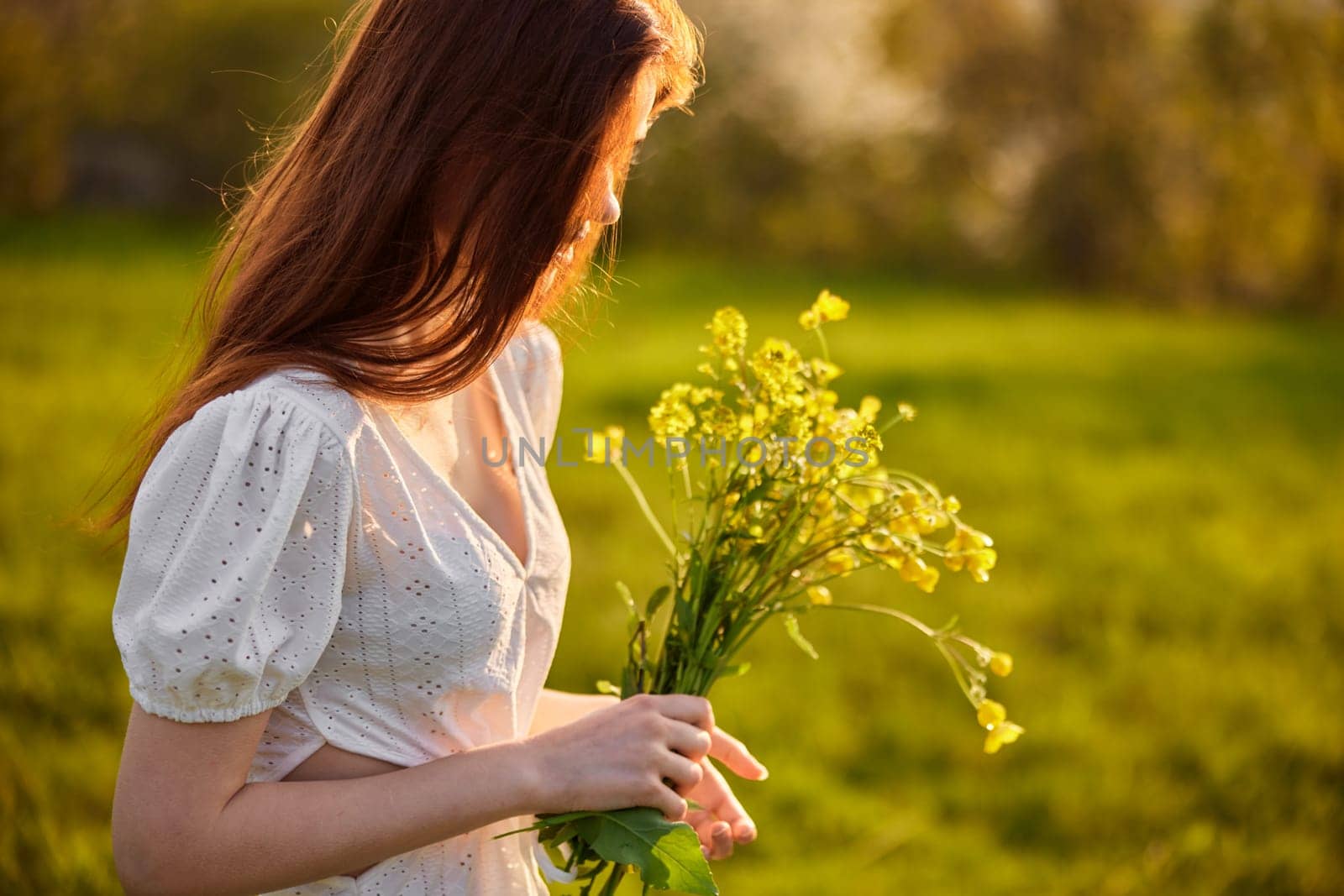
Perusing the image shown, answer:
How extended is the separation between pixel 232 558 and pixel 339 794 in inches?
10.3

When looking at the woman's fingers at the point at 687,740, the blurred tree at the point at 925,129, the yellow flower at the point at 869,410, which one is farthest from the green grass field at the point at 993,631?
the blurred tree at the point at 925,129

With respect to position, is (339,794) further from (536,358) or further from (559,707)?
(536,358)

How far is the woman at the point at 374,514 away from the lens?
1034 millimetres

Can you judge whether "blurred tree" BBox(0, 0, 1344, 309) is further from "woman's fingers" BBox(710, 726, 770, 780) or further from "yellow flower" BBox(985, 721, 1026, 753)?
"yellow flower" BBox(985, 721, 1026, 753)

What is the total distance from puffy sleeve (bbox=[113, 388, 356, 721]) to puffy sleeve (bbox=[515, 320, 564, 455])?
508 mm

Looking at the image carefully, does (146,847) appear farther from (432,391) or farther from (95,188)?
(95,188)

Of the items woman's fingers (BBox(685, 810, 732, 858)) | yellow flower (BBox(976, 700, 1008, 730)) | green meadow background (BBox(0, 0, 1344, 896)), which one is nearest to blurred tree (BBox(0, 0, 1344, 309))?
green meadow background (BBox(0, 0, 1344, 896))

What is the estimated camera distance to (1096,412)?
247 inches

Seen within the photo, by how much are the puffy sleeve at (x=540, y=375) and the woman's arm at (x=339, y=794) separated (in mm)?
495

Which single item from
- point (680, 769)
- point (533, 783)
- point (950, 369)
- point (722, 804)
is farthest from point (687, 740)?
point (950, 369)

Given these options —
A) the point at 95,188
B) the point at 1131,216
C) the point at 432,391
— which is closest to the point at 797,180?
the point at 1131,216

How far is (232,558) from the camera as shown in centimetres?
103

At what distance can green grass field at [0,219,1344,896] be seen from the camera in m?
2.94

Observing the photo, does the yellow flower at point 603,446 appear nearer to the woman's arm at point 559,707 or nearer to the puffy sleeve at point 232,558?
the woman's arm at point 559,707
